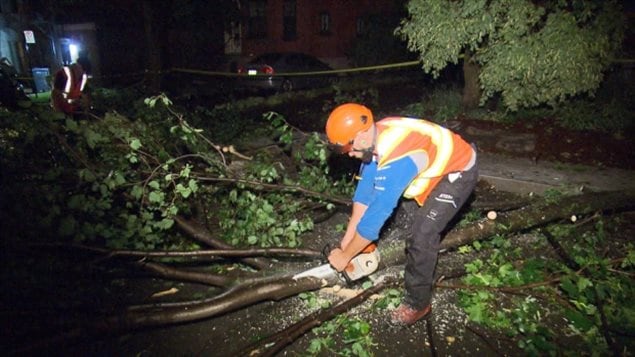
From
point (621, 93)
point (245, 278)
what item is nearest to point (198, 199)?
point (245, 278)

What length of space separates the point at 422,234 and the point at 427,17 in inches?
189

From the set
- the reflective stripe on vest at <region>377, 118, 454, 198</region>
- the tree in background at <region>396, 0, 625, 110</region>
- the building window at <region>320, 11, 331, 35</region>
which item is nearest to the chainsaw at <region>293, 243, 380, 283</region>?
the reflective stripe on vest at <region>377, 118, 454, 198</region>

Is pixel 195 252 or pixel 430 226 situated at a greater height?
pixel 430 226

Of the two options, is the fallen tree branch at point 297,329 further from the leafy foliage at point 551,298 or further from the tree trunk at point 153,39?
the tree trunk at point 153,39

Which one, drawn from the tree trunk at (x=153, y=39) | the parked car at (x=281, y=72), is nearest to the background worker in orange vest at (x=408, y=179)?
the tree trunk at (x=153, y=39)

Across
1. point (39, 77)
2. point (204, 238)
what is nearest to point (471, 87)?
point (204, 238)

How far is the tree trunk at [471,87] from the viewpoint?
7.62 metres

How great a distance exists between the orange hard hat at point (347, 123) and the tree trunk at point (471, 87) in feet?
19.7

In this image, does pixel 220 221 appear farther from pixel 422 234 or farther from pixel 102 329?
pixel 422 234

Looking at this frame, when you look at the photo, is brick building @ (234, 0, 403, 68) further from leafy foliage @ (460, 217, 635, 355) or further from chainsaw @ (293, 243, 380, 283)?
chainsaw @ (293, 243, 380, 283)

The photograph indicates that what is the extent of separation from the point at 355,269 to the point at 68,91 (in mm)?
6112

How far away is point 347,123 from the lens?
8.09 ft

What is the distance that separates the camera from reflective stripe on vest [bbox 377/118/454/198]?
2531 mm

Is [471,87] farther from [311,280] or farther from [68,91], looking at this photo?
[68,91]
